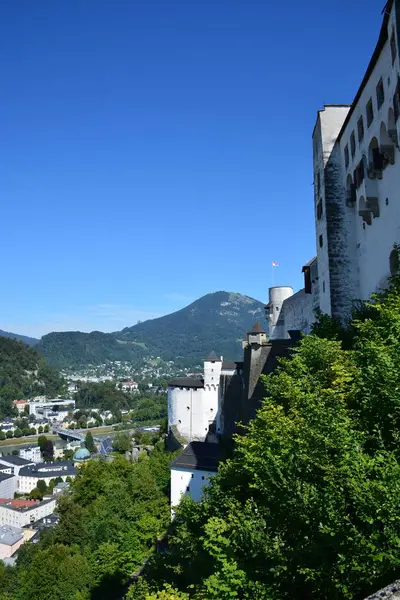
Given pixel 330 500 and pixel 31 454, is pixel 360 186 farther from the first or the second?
pixel 31 454

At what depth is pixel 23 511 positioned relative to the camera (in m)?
86.0

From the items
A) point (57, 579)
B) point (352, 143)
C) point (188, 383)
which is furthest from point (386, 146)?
point (188, 383)

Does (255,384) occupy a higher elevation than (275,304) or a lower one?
lower

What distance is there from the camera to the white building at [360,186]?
17297mm

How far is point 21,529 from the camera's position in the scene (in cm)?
7712

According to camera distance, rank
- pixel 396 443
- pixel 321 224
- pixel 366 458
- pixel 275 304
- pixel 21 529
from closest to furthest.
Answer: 1. pixel 366 458
2. pixel 396 443
3. pixel 321 224
4. pixel 275 304
5. pixel 21 529

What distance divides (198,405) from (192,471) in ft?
62.8

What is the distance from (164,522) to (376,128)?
3014 cm

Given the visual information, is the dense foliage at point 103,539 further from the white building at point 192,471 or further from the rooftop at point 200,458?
the rooftop at point 200,458

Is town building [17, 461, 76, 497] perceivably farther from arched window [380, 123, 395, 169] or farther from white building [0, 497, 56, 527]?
arched window [380, 123, 395, 169]

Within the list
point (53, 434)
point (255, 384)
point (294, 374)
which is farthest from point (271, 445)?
point (53, 434)

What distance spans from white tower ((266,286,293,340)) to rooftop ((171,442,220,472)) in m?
12.4

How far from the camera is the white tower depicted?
147ft

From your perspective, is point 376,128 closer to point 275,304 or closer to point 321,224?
point 321,224
